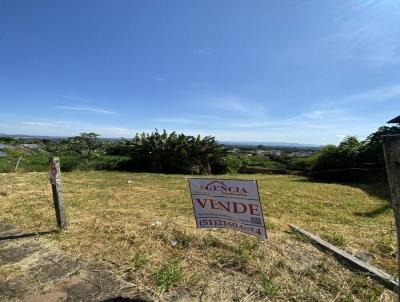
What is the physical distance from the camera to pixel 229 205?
395 cm

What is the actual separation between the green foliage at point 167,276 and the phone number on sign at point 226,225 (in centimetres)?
75

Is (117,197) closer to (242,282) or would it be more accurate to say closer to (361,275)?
(242,282)

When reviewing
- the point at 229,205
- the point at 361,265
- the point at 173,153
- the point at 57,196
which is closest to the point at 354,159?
the point at 173,153

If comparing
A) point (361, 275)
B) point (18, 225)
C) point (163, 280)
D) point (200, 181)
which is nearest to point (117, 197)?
point (18, 225)

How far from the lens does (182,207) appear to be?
7430 millimetres

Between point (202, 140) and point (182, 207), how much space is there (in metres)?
13.2

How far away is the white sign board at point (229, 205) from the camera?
3.74 m

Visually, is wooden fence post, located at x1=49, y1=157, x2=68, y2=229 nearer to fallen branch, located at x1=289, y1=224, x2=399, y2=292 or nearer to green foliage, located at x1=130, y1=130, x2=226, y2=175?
fallen branch, located at x1=289, y1=224, x2=399, y2=292

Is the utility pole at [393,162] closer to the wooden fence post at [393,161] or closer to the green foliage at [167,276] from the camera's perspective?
the wooden fence post at [393,161]

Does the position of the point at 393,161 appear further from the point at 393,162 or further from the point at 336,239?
the point at 336,239

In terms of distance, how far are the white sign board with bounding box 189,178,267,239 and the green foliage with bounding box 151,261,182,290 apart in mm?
798

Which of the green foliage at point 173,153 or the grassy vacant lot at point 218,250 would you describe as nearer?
the grassy vacant lot at point 218,250

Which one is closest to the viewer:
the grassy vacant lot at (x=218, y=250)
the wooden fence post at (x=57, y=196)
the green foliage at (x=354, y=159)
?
the grassy vacant lot at (x=218, y=250)

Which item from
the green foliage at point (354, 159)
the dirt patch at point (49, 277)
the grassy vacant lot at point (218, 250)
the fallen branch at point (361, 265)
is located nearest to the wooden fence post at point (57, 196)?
the grassy vacant lot at point (218, 250)
